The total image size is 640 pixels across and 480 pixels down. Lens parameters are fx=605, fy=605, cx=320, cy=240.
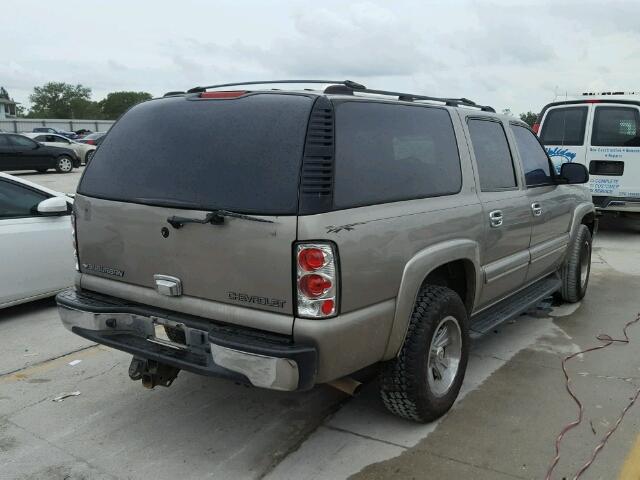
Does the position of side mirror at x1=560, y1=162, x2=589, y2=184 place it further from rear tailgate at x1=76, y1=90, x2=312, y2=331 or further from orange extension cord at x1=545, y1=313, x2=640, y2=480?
rear tailgate at x1=76, y1=90, x2=312, y2=331

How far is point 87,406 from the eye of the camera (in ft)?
12.4

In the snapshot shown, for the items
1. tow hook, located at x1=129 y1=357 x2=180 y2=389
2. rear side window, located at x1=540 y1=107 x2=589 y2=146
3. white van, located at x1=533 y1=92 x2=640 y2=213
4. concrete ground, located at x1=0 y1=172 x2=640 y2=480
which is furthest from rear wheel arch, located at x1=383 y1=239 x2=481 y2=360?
rear side window, located at x1=540 y1=107 x2=589 y2=146

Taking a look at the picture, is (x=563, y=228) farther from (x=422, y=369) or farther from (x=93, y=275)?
(x=93, y=275)

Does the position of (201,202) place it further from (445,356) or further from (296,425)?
(445,356)

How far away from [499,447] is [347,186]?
1.65m

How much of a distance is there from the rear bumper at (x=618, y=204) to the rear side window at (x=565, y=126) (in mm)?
958

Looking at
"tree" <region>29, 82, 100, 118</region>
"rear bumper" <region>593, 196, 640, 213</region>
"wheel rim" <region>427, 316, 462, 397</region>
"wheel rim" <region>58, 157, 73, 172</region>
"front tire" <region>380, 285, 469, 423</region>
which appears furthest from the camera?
"tree" <region>29, 82, 100, 118</region>

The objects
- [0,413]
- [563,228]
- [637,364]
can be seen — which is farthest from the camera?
[563,228]

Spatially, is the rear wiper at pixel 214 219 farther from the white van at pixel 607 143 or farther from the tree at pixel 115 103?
the tree at pixel 115 103

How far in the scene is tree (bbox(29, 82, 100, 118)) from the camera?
10044 centimetres

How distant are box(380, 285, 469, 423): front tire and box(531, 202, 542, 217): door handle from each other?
1.40 m

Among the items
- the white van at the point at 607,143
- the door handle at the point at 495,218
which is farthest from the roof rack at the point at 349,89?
the white van at the point at 607,143

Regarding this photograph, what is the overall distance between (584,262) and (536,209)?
1810 millimetres

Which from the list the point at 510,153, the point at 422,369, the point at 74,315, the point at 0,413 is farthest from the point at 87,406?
the point at 510,153
